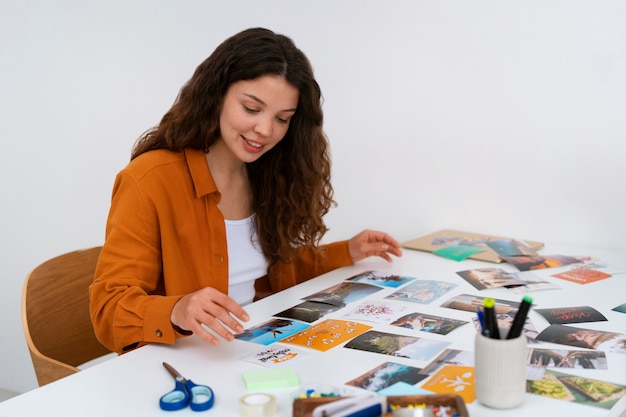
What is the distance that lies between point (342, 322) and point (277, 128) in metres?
0.48

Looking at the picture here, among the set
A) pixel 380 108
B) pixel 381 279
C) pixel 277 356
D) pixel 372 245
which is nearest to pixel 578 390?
pixel 277 356

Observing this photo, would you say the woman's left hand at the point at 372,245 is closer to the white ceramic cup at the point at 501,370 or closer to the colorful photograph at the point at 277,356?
the colorful photograph at the point at 277,356

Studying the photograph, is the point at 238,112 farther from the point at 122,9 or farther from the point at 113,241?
the point at 122,9

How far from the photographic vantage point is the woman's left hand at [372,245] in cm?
179

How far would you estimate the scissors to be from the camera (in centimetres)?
97

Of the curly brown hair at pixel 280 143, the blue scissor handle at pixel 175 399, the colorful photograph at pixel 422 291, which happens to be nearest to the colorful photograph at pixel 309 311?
the colorful photograph at pixel 422 291

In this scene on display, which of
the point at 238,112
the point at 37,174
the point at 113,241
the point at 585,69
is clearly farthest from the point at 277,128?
the point at 37,174

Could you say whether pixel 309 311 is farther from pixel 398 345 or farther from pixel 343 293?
pixel 398 345

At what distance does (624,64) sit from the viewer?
5.89ft

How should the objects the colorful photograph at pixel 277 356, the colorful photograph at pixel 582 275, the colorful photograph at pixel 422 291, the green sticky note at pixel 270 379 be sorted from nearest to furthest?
the green sticky note at pixel 270 379 < the colorful photograph at pixel 277 356 < the colorful photograph at pixel 422 291 < the colorful photograph at pixel 582 275

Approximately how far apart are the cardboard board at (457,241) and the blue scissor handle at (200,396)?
1.02 metres

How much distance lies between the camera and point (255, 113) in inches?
60.0

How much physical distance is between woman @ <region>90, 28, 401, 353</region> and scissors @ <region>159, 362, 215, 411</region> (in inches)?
5.3

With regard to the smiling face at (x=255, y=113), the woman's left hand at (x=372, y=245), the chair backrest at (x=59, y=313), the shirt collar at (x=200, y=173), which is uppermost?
the smiling face at (x=255, y=113)
